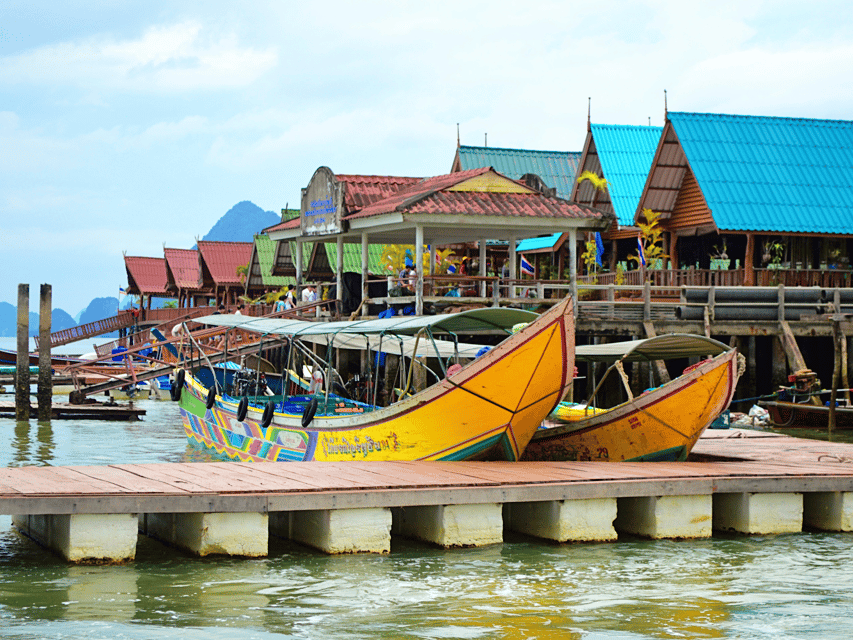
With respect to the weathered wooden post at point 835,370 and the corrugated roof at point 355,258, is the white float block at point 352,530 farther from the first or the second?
the corrugated roof at point 355,258

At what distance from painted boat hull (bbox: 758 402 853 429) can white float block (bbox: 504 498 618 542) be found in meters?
12.5

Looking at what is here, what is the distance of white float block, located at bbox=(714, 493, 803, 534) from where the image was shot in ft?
39.3

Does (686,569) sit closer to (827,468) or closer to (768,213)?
(827,468)

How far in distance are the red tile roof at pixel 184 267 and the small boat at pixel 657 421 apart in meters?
45.3

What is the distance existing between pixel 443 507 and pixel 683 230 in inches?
844

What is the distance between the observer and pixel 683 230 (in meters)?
30.5

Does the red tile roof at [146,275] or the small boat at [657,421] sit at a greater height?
the red tile roof at [146,275]

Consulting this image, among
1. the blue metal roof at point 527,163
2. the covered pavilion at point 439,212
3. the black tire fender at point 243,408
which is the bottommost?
the black tire fender at point 243,408

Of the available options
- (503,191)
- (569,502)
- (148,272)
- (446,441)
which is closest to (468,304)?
(503,191)

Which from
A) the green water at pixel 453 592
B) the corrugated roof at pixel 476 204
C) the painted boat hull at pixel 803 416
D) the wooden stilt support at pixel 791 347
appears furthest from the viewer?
the wooden stilt support at pixel 791 347

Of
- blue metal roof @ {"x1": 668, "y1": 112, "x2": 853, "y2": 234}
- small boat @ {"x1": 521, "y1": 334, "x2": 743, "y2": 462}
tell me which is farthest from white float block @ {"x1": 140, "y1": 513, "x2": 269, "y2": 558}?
blue metal roof @ {"x1": 668, "y1": 112, "x2": 853, "y2": 234}

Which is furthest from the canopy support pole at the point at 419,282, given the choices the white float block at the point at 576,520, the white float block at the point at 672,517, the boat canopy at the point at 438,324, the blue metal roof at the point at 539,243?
the blue metal roof at the point at 539,243

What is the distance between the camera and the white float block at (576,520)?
36.5 feet

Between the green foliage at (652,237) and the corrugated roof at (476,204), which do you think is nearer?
the corrugated roof at (476,204)
